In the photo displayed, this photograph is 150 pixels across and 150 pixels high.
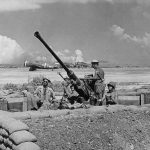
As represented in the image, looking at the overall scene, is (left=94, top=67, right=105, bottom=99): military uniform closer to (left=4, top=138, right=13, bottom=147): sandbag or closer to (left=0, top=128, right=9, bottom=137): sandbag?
(left=0, top=128, right=9, bottom=137): sandbag

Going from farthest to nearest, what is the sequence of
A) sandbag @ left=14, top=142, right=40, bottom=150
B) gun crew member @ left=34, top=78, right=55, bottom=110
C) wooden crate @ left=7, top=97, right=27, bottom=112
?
1. gun crew member @ left=34, top=78, right=55, bottom=110
2. wooden crate @ left=7, top=97, right=27, bottom=112
3. sandbag @ left=14, top=142, right=40, bottom=150

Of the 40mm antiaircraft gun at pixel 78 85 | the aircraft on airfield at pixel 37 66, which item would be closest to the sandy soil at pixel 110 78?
the aircraft on airfield at pixel 37 66

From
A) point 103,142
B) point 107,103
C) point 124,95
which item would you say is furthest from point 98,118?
point 124,95

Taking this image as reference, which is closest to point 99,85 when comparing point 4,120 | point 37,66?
point 4,120

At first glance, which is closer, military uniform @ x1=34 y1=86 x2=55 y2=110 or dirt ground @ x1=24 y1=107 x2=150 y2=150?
dirt ground @ x1=24 y1=107 x2=150 y2=150

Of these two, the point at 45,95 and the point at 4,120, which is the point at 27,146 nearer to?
the point at 4,120

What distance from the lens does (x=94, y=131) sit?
370 inches

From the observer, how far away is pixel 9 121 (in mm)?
8055

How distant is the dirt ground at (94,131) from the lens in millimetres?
8852

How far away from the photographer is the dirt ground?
885 cm

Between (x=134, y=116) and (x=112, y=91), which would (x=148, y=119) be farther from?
(x=112, y=91)

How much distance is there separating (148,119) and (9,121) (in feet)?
12.7

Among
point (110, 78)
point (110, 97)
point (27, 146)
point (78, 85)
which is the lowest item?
point (27, 146)

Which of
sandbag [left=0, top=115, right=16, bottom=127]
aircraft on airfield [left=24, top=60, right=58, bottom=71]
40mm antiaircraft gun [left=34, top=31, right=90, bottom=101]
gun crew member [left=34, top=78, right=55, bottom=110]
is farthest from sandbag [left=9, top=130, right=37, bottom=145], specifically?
aircraft on airfield [left=24, top=60, right=58, bottom=71]
